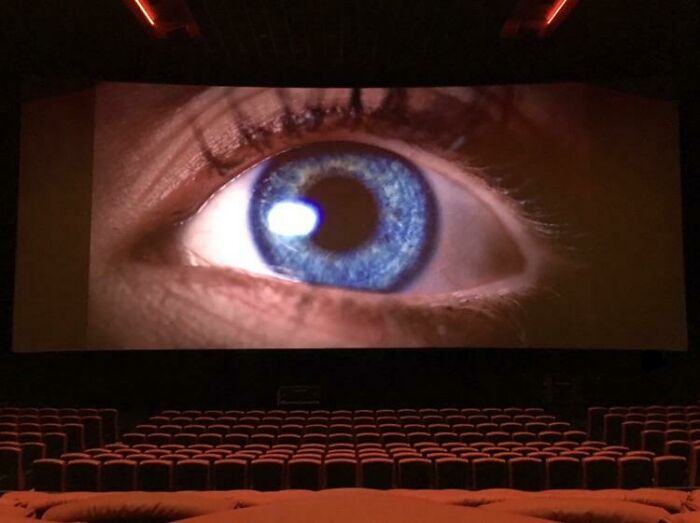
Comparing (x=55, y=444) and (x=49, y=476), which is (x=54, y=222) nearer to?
(x=55, y=444)

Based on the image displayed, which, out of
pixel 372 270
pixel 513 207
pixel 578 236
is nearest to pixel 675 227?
pixel 578 236

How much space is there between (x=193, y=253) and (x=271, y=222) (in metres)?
1.63

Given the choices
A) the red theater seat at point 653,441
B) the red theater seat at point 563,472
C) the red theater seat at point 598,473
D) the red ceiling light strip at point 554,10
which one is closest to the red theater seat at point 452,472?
the red theater seat at point 563,472

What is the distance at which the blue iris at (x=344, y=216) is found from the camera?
16.1m

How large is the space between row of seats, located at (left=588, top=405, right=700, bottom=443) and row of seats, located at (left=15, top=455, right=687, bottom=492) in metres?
4.24

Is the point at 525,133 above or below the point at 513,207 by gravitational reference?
above

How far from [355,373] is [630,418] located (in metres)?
5.85

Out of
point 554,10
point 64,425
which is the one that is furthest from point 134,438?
point 554,10

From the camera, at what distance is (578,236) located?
15914 millimetres

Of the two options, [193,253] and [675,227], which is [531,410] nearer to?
[675,227]

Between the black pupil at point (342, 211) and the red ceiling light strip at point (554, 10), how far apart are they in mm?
5234

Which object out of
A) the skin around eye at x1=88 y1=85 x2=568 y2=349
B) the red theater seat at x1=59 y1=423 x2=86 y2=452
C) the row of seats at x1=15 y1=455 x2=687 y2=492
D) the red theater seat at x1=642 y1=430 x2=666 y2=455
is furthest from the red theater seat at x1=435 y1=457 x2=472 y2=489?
the skin around eye at x1=88 y1=85 x2=568 y2=349

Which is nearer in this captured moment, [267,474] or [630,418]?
[267,474]

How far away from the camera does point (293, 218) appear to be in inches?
642
